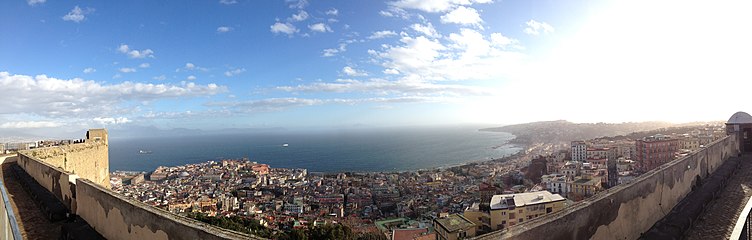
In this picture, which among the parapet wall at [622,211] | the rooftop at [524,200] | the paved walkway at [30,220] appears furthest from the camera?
the rooftop at [524,200]

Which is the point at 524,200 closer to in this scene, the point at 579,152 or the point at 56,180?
the point at 56,180

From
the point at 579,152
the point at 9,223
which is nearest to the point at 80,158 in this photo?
the point at 9,223

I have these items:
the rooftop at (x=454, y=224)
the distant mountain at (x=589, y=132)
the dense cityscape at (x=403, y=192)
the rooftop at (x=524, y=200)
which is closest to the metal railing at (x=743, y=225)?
the dense cityscape at (x=403, y=192)

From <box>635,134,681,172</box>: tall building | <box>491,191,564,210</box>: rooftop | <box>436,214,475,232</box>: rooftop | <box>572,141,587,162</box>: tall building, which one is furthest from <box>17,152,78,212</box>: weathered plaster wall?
<box>572,141,587,162</box>: tall building

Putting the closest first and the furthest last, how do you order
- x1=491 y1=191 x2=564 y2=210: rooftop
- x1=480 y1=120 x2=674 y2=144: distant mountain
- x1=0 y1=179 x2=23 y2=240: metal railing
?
x1=0 y1=179 x2=23 y2=240: metal railing < x1=491 y1=191 x2=564 y2=210: rooftop < x1=480 y1=120 x2=674 y2=144: distant mountain

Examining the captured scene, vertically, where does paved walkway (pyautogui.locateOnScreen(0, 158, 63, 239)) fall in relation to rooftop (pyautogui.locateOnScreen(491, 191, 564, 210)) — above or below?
above

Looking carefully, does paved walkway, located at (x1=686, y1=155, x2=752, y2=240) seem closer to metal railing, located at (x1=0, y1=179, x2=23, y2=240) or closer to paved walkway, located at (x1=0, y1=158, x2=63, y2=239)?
metal railing, located at (x1=0, y1=179, x2=23, y2=240)

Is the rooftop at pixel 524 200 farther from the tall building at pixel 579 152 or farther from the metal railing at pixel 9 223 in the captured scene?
the tall building at pixel 579 152
